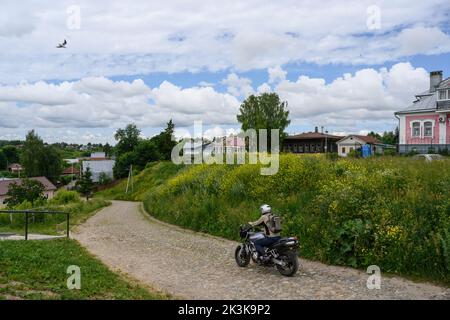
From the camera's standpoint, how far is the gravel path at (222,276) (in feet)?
26.8

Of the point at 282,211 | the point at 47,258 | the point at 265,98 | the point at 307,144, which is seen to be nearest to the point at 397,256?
the point at 282,211

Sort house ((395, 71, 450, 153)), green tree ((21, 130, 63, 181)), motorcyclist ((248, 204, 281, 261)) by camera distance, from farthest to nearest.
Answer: green tree ((21, 130, 63, 181)) → house ((395, 71, 450, 153)) → motorcyclist ((248, 204, 281, 261))

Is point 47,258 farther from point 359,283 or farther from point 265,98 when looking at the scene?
point 265,98

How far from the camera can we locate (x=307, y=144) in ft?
245

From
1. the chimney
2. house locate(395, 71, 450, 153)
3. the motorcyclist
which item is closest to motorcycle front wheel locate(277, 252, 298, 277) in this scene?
the motorcyclist

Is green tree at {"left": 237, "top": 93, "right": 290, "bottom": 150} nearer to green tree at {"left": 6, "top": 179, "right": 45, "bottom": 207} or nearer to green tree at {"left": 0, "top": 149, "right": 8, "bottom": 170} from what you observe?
green tree at {"left": 6, "top": 179, "right": 45, "bottom": 207}

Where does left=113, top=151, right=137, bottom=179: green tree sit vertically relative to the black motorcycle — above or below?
above

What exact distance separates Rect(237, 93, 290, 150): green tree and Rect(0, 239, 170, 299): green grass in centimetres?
5172

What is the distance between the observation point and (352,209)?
36.8 ft

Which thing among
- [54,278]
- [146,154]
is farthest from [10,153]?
[54,278]

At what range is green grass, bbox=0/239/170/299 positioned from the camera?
7.14 meters

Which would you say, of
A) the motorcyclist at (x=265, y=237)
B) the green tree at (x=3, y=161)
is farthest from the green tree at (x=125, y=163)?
the green tree at (x=3, y=161)
